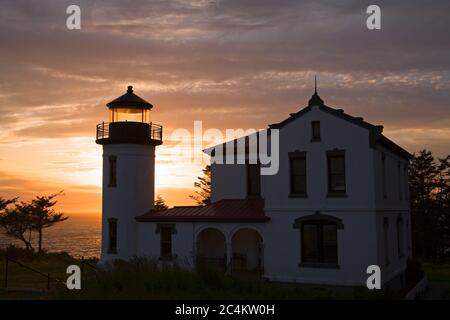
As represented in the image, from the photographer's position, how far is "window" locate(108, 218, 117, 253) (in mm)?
26281

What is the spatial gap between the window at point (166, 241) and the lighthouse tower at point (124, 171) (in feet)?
5.91

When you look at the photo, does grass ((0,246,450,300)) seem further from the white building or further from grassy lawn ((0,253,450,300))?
the white building

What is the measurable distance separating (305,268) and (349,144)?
563cm

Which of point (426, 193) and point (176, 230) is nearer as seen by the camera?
point (176, 230)

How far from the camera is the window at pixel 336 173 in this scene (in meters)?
20.8

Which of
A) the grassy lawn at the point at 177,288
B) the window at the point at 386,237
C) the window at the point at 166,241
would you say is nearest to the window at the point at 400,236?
the window at the point at 386,237

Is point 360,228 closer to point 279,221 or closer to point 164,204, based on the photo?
point 279,221

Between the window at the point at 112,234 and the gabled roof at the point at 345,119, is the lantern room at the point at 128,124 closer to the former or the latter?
the window at the point at 112,234

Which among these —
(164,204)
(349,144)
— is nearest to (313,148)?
(349,144)

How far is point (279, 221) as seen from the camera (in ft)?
72.1

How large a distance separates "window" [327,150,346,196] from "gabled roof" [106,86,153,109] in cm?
1092

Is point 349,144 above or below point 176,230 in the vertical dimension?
above

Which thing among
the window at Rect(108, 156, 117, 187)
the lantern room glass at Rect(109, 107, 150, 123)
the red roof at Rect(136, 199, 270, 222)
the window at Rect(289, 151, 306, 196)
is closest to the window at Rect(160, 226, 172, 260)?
the red roof at Rect(136, 199, 270, 222)

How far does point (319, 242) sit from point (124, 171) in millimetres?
11171
